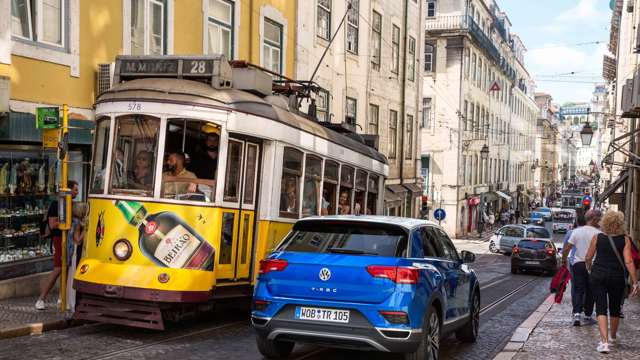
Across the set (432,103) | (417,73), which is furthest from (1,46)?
(432,103)

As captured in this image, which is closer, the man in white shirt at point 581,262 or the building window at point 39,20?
the man in white shirt at point 581,262

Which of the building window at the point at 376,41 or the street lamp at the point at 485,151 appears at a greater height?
the building window at the point at 376,41

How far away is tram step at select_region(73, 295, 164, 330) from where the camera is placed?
8.36 meters

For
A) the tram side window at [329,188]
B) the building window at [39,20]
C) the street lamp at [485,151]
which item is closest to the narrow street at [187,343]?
the tram side window at [329,188]

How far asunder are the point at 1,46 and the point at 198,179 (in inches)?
164

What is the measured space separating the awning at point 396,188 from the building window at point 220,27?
12.4 metres

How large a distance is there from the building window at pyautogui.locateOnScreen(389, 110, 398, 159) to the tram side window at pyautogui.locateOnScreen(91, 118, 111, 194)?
75.5 feet

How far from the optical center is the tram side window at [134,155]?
880 centimetres

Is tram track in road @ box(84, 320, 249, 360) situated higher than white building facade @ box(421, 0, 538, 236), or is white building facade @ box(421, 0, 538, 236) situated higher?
white building facade @ box(421, 0, 538, 236)

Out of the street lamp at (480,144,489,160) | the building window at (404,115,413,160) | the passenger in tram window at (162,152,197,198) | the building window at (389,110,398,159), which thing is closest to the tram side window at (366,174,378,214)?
the passenger in tram window at (162,152,197,198)

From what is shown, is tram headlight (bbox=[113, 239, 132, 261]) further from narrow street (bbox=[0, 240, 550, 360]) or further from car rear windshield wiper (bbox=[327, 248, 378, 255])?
car rear windshield wiper (bbox=[327, 248, 378, 255])

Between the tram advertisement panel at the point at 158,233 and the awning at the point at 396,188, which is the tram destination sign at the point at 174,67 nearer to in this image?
the tram advertisement panel at the point at 158,233

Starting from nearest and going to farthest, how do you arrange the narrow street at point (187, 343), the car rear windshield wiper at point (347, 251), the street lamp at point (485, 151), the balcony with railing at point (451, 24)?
the car rear windshield wiper at point (347, 251)
the narrow street at point (187, 343)
the street lamp at point (485, 151)
the balcony with railing at point (451, 24)

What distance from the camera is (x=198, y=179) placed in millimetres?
8938
